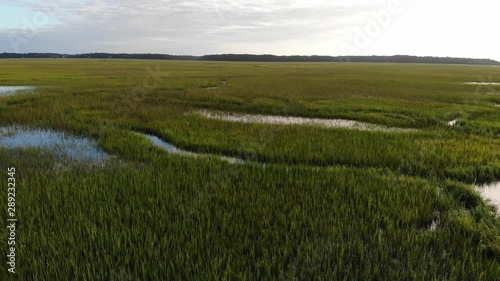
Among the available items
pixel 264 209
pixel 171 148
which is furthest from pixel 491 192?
pixel 171 148

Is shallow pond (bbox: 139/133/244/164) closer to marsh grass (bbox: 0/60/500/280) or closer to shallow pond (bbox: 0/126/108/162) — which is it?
marsh grass (bbox: 0/60/500/280)

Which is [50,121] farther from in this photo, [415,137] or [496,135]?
[496,135]

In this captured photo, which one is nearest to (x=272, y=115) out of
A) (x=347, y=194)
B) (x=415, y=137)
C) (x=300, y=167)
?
(x=415, y=137)

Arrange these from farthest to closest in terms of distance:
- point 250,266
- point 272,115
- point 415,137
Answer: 1. point 272,115
2. point 415,137
3. point 250,266

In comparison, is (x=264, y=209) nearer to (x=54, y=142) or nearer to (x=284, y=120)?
(x=54, y=142)

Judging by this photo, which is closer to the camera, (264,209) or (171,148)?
(264,209)
